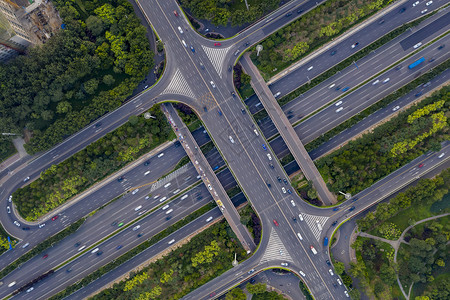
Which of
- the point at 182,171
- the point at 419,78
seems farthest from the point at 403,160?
the point at 182,171

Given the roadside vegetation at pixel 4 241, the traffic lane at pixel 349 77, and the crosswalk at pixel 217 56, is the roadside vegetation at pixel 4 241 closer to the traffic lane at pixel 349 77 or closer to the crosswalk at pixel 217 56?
the crosswalk at pixel 217 56

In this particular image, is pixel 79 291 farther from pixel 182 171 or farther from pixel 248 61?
pixel 248 61

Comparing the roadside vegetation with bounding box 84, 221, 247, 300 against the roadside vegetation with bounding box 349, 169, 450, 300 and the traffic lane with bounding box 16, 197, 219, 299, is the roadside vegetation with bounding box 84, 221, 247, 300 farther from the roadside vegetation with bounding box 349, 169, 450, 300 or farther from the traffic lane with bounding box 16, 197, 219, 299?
the roadside vegetation with bounding box 349, 169, 450, 300

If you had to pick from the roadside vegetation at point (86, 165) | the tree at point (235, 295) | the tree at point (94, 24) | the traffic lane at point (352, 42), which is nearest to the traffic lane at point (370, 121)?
the traffic lane at point (352, 42)

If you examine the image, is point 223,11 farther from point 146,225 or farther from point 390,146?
point 146,225

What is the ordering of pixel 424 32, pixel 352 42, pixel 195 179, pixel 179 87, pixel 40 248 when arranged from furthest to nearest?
pixel 195 179 < pixel 179 87 < pixel 352 42 < pixel 424 32 < pixel 40 248

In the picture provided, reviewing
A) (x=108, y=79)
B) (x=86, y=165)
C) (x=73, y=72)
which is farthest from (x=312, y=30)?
(x=86, y=165)

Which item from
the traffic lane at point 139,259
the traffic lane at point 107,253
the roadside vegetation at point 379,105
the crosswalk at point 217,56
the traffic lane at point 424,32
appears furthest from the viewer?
the traffic lane at point 107,253

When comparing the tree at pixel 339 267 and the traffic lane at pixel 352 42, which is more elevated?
the traffic lane at pixel 352 42
